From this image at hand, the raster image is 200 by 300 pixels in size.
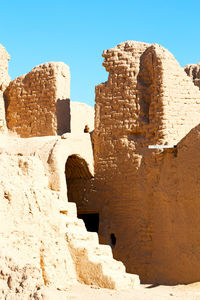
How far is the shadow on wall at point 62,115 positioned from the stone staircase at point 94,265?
14.4ft

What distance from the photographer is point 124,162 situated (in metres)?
13.2

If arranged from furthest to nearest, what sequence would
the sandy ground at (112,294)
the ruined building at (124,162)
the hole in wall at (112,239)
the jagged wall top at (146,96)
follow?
the hole in wall at (112,239) → the jagged wall top at (146,96) → the ruined building at (124,162) → the sandy ground at (112,294)

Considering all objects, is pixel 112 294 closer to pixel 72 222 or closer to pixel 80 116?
pixel 72 222

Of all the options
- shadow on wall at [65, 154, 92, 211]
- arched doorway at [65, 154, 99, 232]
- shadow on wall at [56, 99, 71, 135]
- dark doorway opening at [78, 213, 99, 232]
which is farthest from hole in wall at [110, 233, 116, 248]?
shadow on wall at [56, 99, 71, 135]

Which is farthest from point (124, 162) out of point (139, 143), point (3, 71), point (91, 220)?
point (3, 71)

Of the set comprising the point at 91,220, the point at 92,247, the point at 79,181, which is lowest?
the point at 91,220

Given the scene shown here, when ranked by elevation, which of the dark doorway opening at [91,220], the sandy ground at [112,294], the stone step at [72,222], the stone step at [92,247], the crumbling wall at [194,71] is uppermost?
the crumbling wall at [194,71]

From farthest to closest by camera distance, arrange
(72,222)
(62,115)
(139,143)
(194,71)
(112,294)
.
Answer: (194,71), (62,115), (139,143), (72,222), (112,294)

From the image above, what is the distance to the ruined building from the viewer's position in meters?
10.8

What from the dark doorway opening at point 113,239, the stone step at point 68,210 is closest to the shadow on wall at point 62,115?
the dark doorway opening at point 113,239

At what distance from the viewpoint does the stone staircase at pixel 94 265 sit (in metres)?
9.69

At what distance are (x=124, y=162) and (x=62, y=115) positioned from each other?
2349mm

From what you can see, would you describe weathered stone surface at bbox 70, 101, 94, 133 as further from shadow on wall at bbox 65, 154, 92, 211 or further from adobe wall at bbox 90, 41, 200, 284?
adobe wall at bbox 90, 41, 200, 284

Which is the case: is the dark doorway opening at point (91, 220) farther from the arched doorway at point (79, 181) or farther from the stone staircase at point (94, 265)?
the stone staircase at point (94, 265)
